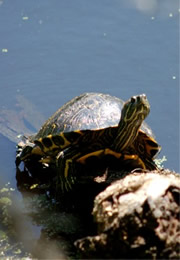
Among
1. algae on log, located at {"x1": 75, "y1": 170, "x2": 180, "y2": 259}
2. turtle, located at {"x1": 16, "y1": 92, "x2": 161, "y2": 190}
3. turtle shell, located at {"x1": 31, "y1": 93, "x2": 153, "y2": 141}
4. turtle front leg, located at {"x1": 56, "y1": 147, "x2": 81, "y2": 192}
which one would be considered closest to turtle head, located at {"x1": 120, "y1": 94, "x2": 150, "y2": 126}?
turtle, located at {"x1": 16, "y1": 92, "x2": 161, "y2": 190}

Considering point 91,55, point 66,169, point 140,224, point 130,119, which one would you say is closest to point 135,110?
point 130,119

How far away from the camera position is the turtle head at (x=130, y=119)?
10.9ft

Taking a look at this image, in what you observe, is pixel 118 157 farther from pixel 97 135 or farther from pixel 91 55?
pixel 91 55

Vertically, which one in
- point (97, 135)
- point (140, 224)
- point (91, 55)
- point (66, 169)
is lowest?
point (140, 224)

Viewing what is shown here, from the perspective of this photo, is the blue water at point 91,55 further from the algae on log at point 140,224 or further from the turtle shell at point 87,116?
the algae on log at point 140,224

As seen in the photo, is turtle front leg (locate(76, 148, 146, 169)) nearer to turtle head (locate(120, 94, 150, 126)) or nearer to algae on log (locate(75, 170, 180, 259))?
turtle head (locate(120, 94, 150, 126))

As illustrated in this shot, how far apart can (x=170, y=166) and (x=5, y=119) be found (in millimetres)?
1466

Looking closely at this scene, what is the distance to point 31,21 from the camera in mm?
5965

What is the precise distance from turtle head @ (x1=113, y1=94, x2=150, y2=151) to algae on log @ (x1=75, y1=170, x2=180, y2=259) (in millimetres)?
964

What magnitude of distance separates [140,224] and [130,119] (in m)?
1.21

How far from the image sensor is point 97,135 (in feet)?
11.5

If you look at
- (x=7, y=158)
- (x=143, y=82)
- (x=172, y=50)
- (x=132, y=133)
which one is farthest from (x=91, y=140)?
(x=172, y=50)

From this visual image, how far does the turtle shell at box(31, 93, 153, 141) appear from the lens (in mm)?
3447

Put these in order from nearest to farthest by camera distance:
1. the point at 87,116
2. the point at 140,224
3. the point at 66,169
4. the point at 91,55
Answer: the point at 140,224, the point at 66,169, the point at 87,116, the point at 91,55
